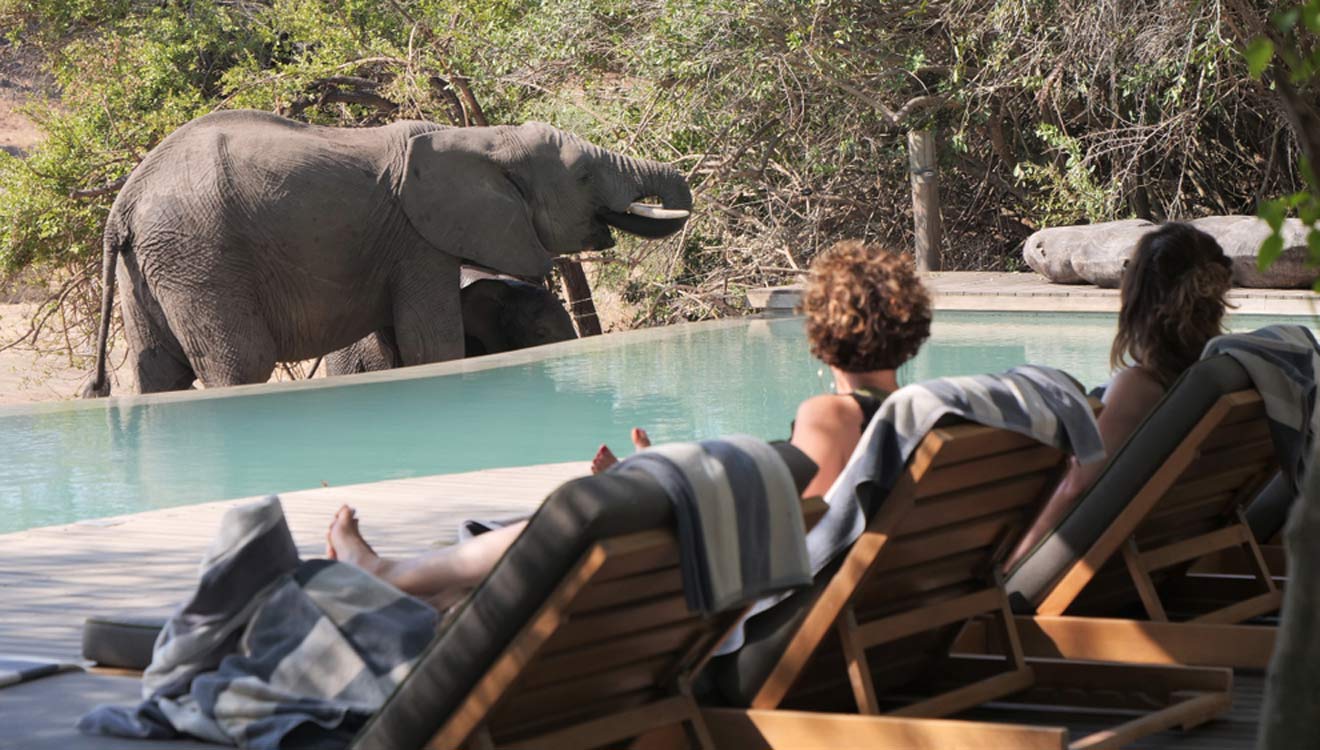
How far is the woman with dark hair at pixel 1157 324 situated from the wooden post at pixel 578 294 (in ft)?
45.0

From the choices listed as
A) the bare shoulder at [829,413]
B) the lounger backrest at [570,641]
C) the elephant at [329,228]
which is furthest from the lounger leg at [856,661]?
the elephant at [329,228]

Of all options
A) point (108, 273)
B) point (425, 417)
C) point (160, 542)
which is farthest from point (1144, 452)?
point (108, 273)

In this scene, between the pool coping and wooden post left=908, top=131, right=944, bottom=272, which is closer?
the pool coping

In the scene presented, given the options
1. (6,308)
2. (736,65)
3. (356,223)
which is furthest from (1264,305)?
(6,308)

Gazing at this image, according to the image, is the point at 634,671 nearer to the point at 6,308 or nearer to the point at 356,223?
the point at 356,223

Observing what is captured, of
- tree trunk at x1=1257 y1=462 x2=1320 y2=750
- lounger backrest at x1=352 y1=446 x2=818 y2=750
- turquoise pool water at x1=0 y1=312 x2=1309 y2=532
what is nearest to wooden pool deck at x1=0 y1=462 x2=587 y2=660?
Answer: turquoise pool water at x1=0 y1=312 x2=1309 y2=532

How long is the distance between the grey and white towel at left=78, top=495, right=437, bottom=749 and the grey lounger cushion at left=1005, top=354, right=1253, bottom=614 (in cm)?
127

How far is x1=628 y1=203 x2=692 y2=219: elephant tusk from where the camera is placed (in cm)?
1245

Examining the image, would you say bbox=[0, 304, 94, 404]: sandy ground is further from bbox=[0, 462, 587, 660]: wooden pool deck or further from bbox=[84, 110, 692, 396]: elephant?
bbox=[0, 462, 587, 660]: wooden pool deck

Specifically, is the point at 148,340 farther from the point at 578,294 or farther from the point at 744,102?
the point at 578,294

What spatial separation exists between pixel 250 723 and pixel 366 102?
49.5 feet

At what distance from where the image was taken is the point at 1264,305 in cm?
1195

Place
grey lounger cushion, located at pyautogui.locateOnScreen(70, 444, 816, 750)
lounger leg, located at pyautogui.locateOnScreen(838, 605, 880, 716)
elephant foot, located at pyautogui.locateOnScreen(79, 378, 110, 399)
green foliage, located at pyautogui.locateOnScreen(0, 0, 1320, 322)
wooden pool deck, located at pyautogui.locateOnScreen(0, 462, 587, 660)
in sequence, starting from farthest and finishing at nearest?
green foliage, located at pyautogui.locateOnScreen(0, 0, 1320, 322), elephant foot, located at pyautogui.locateOnScreen(79, 378, 110, 399), wooden pool deck, located at pyautogui.locateOnScreen(0, 462, 587, 660), lounger leg, located at pyautogui.locateOnScreen(838, 605, 880, 716), grey lounger cushion, located at pyautogui.locateOnScreen(70, 444, 816, 750)

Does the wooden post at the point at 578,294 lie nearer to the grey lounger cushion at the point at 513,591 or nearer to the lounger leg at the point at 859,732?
the lounger leg at the point at 859,732
